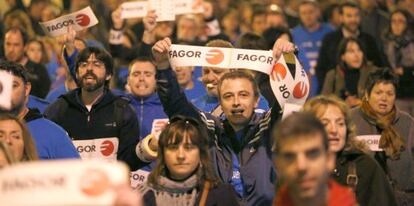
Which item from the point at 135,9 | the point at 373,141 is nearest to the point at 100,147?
the point at 373,141

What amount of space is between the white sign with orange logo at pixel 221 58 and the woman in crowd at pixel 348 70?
14.2 feet

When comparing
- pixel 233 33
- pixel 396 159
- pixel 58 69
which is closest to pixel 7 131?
pixel 396 159

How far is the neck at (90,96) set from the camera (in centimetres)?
1167

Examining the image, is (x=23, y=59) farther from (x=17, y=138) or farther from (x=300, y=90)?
(x=17, y=138)

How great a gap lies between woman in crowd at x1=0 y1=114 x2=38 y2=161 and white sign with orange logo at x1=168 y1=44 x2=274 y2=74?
2360 mm

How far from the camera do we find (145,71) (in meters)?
12.9

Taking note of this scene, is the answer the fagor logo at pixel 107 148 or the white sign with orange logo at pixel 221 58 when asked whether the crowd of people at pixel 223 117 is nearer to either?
the fagor logo at pixel 107 148

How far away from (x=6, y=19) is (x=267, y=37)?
436 centimetres

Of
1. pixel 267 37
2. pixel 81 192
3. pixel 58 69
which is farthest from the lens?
pixel 58 69

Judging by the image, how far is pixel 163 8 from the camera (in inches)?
551

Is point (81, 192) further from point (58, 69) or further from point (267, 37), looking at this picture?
point (58, 69)

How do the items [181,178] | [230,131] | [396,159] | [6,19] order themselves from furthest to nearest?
1. [6,19]
2. [396,159]
3. [230,131]
4. [181,178]

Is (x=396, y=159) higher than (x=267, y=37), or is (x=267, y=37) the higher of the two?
(x=267, y=37)

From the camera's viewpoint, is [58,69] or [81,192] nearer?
[81,192]
